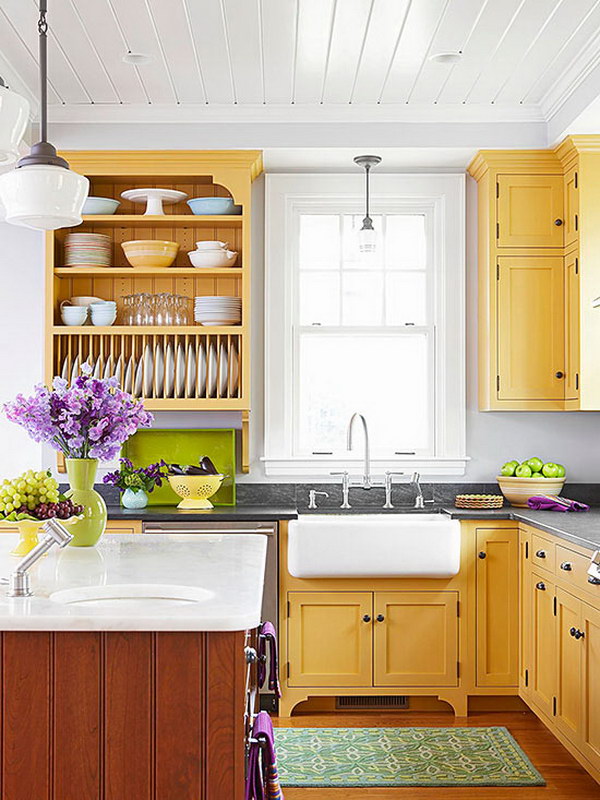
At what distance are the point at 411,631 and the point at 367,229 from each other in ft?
6.33

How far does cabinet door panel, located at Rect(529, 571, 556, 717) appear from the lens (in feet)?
12.4

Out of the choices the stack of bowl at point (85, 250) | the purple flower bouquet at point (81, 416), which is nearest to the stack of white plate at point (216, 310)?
the stack of bowl at point (85, 250)

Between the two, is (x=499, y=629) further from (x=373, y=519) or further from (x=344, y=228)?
(x=344, y=228)

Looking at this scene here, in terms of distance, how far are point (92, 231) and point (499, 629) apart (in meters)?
2.84

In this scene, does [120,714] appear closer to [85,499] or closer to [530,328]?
[85,499]

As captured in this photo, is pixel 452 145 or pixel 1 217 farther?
pixel 1 217

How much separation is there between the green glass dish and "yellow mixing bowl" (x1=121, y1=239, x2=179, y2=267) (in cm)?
86

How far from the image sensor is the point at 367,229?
4.64 metres

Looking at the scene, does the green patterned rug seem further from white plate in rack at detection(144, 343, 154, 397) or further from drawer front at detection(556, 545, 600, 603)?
white plate in rack at detection(144, 343, 154, 397)

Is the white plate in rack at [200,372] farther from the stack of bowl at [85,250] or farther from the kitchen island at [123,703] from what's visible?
the kitchen island at [123,703]

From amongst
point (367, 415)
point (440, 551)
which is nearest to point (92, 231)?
point (367, 415)

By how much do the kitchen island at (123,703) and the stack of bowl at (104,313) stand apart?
9.65 ft

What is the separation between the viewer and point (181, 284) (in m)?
4.94

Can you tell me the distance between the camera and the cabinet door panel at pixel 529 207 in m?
4.68
